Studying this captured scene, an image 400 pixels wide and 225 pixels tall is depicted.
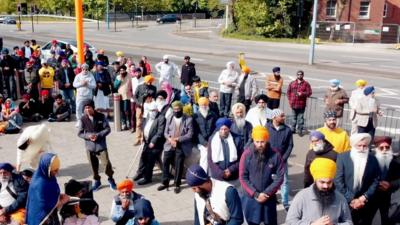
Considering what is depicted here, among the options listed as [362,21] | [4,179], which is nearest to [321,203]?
[4,179]

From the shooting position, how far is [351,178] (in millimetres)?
6055

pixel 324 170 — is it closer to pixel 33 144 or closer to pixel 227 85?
pixel 33 144

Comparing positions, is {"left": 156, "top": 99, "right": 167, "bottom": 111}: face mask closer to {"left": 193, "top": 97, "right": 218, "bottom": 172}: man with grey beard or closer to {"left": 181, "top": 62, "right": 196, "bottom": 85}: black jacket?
{"left": 193, "top": 97, "right": 218, "bottom": 172}: man with grey beard

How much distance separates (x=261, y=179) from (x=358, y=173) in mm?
1249

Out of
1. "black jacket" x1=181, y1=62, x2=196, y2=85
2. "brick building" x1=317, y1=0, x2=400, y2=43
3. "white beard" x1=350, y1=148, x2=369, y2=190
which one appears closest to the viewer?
"white beard" x1=350, y1=148, x2=369, y2=190

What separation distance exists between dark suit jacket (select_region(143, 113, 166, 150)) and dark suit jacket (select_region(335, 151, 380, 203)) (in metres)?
3.86

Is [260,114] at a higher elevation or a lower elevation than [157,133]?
higher

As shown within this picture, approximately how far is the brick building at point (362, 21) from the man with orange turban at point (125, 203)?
37.6 metres

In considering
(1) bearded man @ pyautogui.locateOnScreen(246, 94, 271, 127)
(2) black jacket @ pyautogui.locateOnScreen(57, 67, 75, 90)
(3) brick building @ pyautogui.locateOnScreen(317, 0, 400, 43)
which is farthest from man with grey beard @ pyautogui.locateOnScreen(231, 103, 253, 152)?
(3) brick building @ pyautogui.locateOnScreen(317, 0, 400, 43)

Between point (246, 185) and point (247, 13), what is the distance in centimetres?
4148

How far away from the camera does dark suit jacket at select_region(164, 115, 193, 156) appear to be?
859 centimetres

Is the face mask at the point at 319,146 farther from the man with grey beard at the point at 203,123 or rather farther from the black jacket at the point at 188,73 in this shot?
the black jacket at the point at 188,73

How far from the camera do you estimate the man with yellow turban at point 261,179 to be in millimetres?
6250

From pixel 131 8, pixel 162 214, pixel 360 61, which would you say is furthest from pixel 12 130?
pixel 131 8
